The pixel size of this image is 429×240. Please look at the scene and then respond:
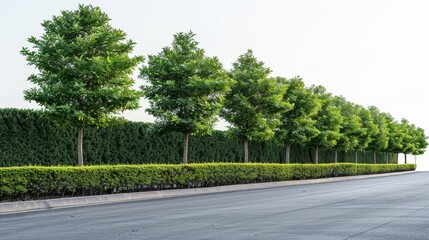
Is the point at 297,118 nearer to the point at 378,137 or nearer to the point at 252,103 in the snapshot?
the point at 252,103

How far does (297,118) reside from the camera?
160 ft

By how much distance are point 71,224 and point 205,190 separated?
1535cm

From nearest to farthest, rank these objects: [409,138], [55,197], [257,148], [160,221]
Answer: [160,221]
[55,197]
[257,148]
[409,138]

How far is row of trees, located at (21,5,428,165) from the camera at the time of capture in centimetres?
2542

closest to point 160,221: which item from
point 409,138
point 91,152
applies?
point 91,152

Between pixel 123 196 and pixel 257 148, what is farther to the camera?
pixel 257 148

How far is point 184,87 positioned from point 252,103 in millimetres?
10016

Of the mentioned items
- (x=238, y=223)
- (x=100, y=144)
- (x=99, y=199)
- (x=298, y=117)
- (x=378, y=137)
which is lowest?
(x=99, y=199)

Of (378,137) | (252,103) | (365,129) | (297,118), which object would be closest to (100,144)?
(252,103)

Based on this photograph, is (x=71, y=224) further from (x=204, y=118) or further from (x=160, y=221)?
(x=204, y=118)

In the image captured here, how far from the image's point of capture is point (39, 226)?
12.5m

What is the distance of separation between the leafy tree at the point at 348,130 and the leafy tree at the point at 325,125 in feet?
7.78

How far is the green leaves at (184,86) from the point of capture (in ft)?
102

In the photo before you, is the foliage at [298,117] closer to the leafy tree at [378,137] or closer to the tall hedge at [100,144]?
the tall hedge at [100,144]
